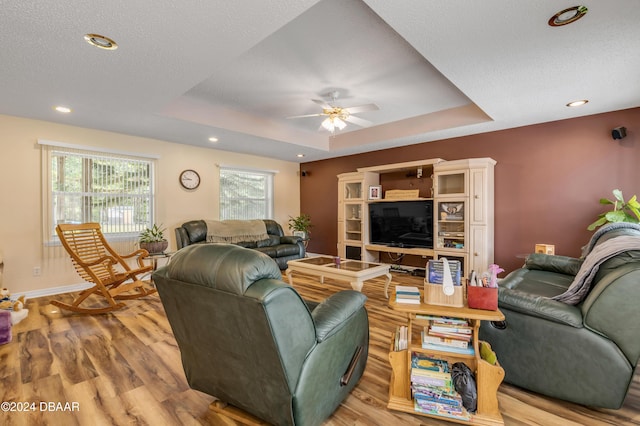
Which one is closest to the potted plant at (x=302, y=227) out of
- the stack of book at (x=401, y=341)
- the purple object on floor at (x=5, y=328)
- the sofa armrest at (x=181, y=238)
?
the sofa armrest at (x=181, y=238)

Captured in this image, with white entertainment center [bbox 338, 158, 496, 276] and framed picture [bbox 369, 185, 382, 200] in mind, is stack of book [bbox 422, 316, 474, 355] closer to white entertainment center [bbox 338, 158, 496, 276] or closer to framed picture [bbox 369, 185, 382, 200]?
white entertainment center [bbox 338, 158, 496, 276]

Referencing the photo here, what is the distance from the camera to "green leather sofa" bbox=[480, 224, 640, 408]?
151cm

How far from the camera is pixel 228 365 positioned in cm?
142

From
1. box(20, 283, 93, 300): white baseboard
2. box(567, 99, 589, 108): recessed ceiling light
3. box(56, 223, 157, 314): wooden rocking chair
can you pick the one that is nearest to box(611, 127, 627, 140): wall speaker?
box(567, 99, 589, 108): recessed ceiling light

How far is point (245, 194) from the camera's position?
6.38 m

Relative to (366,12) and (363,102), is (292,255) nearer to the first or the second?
(363,102)

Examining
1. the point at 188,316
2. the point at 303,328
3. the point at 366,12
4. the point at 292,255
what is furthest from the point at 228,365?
the point at 292,255

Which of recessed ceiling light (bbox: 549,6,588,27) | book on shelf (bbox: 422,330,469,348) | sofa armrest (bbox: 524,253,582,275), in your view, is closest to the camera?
book on shelf (bbox: 422,330,469,348)

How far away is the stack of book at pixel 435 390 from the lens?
1563mm

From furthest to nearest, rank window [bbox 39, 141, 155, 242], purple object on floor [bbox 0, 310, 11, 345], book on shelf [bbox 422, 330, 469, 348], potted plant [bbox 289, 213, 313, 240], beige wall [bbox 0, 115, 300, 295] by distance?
1. potted plant [bbox 289, 213, 313, 240]
2. window [bbox 39, 141, 155, 242]
3. beige wall [bbox 0, 115, 300, 295]
4. purple object on floor [bbox 0, 310, 11, 345]
5. book on shelf [bbox 422, 330, 469, 348]

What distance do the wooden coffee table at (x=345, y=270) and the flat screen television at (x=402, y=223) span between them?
1559 millimetres

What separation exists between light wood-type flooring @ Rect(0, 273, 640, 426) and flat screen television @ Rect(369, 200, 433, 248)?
93.5 inches

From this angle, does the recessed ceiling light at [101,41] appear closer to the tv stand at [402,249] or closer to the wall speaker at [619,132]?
the tv stand at [402,249]

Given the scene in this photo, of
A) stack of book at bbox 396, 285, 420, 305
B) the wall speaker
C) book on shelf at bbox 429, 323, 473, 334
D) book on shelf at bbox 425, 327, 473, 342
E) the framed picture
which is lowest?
book on shelf at bbox 425, 327, 473, 342
